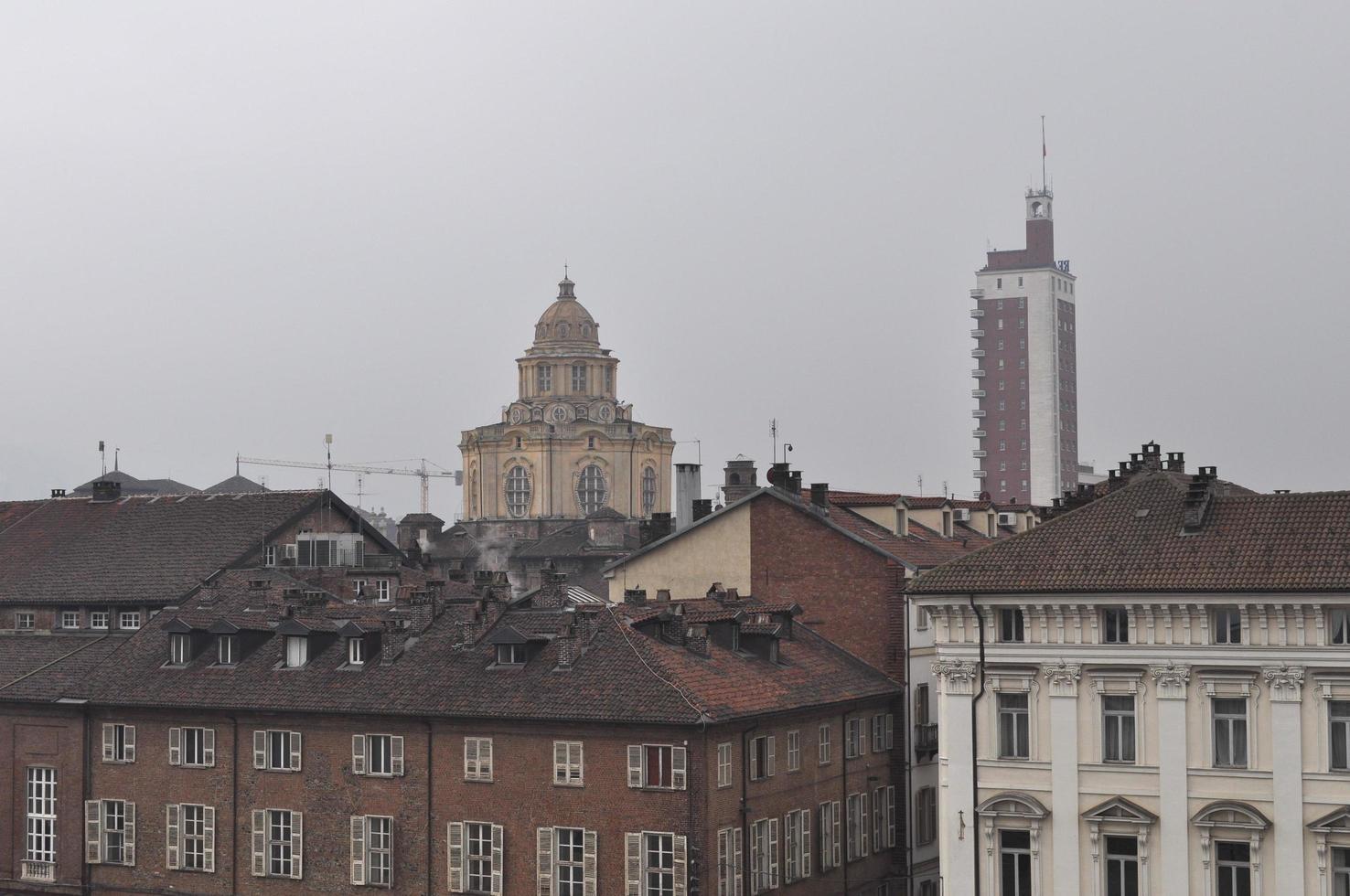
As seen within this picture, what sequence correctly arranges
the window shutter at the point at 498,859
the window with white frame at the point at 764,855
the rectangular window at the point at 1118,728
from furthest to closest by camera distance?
the window shutter at the point at 498,859
the window with white frame at the point at 764,855
the rectangular window at the point at 1118,728

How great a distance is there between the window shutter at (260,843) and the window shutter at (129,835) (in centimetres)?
522

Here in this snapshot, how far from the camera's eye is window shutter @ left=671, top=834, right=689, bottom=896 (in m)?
55.7

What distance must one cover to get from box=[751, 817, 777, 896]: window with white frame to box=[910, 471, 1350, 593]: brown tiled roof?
9990mm

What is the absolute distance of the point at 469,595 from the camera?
74.2m

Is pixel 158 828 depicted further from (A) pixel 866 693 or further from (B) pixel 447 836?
(A) pixel 866 693

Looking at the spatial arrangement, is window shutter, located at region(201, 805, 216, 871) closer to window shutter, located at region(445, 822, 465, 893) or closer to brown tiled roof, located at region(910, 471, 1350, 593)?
window shutter, located at region(445, 822, 465, 893)

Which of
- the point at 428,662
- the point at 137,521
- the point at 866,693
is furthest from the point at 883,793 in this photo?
the point at 137,521

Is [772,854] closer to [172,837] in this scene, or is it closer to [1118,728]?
[1118,728]

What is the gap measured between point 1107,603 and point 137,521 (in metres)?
47.3

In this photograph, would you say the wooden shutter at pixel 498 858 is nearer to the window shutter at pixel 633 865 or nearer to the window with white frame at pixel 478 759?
the window with white frame at pixel 478 759

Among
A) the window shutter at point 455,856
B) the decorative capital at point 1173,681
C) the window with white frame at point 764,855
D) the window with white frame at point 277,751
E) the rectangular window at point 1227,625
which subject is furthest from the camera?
the window with white frame at point 277,751

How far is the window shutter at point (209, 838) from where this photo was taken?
2522 inches

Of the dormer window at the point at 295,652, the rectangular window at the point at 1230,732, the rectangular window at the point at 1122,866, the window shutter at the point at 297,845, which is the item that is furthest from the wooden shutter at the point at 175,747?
the rectangular window at the point at 1230,732

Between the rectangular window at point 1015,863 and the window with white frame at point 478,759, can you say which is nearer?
the rectangular window at point 1015,863
